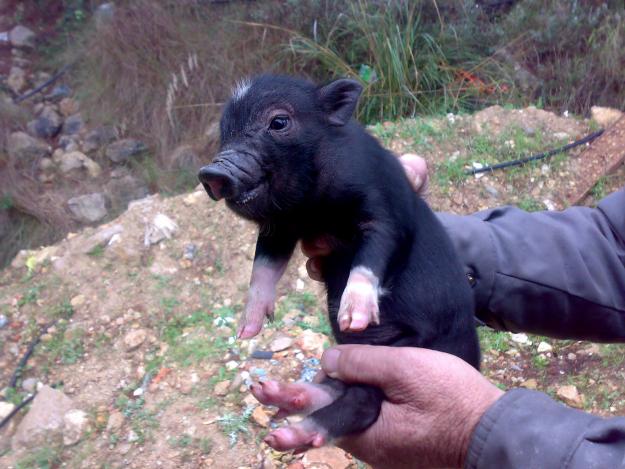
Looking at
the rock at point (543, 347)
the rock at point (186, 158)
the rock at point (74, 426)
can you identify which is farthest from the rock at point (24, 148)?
the rock at point (543, 347)

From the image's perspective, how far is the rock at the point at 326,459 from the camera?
3.69m

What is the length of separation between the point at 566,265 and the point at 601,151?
3.39 m

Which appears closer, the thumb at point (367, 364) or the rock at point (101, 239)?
the thumb at point (367, 364)

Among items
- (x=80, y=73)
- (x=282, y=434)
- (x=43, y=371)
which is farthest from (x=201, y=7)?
(x=282, y=434)

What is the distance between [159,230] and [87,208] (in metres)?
3.04

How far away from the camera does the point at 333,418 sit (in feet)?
7.47

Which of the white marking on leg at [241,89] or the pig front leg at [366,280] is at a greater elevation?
the white marking on leg at [241,89]

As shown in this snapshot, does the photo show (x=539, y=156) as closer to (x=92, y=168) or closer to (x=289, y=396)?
(x=289, y=396)

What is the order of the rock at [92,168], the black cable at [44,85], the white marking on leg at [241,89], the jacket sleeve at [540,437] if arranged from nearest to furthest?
the jacket sleeve at [540,437], the white marking on leg at [241,89], the rock at [92,168], the black cable at [44,85]

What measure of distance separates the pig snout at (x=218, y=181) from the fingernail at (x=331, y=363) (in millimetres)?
738

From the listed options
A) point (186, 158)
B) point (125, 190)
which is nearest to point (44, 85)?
point (125, 190)

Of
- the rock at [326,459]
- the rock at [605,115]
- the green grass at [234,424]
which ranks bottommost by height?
the green grass at [234,424]

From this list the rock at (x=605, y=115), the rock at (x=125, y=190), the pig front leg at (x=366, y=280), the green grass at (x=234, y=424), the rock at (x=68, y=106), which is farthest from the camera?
the rock at (x=68, y=106)

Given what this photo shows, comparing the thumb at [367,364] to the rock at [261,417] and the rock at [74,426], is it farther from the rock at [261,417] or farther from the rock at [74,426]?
the rock at [74,426]
